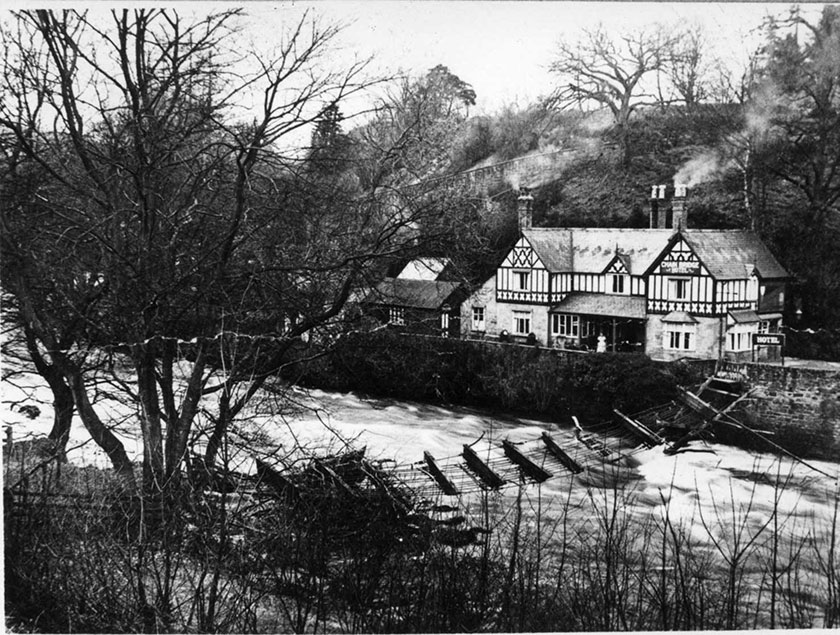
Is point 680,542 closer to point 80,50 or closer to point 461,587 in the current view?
point 461,587

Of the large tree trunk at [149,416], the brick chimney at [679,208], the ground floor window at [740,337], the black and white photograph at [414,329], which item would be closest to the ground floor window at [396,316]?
the black and white photograph at [414,329]

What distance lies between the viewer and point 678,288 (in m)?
2.68

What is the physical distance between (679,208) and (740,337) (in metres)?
0.46

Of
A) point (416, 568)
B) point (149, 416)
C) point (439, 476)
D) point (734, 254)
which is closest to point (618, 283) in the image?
point (734, 254)

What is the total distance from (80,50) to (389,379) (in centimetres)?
150

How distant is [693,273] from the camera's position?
8.96ft

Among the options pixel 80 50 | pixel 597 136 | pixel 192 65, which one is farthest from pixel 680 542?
pixel 80 50

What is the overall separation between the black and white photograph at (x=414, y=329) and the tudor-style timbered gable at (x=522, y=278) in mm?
10

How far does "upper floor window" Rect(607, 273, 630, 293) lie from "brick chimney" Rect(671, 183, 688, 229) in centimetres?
24

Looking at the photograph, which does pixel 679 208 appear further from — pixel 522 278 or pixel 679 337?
pixel 522 278

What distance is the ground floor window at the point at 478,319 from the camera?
2.82 m

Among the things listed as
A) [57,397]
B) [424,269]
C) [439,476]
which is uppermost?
[424,269]

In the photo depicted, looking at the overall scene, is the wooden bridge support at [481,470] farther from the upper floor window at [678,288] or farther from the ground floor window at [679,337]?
the upper floor window at [678,288]

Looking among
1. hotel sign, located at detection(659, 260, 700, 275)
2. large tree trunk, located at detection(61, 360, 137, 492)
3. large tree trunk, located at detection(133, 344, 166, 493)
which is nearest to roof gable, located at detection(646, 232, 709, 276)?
hotel sign, located at detection(659, 260, 700, 275)
